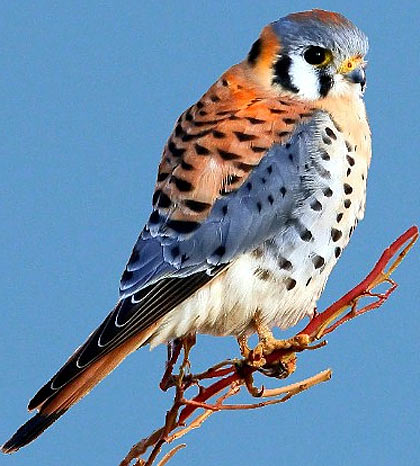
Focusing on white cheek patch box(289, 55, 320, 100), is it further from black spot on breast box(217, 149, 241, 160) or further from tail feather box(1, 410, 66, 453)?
tail feather box(1, 410, 66, 453)

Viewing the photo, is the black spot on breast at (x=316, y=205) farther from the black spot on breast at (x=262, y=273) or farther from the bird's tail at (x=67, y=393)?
the bird's tail at (x=67, y=393)

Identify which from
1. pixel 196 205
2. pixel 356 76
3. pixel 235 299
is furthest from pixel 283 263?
pixel 356 76

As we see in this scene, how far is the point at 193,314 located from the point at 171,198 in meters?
0.35

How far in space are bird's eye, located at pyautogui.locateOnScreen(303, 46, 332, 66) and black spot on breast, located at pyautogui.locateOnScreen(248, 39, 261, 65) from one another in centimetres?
20

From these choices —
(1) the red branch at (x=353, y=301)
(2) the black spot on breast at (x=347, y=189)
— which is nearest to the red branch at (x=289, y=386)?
(1) the red branch at (x=353, y=301)

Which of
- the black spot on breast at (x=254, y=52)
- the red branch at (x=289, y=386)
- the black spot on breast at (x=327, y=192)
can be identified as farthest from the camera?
the black spot on breast at (x=254, y=52)

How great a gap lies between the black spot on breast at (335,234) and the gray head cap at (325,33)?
568 mm

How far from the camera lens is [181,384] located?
254 cm

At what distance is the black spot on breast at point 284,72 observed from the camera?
3.30m

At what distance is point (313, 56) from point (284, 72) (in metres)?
0.11

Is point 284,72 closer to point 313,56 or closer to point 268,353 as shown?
point 313,56

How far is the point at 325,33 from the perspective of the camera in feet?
10.4

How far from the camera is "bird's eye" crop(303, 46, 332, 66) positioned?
3.24 m

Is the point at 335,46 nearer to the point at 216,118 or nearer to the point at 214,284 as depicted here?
the point at 216,118
